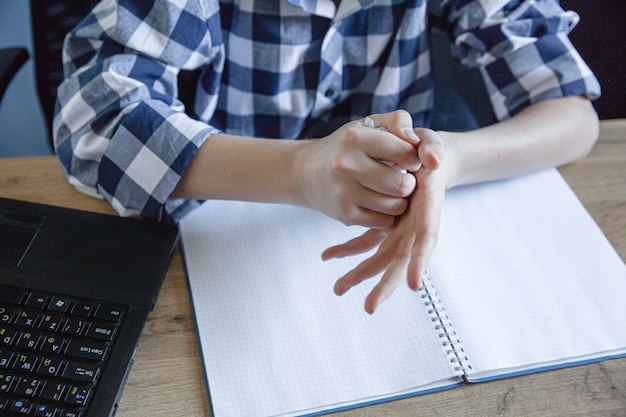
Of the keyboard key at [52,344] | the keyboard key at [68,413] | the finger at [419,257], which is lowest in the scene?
the keyboard key at [68,413]

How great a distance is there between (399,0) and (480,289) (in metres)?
0.36

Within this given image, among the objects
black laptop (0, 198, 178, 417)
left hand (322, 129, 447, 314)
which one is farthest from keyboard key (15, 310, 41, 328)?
left hand (322, 129, 447, 314)

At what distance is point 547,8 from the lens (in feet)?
2.65

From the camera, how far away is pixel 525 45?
0.79 meters

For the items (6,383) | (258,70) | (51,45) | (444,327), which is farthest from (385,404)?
(51,45)

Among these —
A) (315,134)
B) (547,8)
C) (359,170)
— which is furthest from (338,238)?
(547,8)

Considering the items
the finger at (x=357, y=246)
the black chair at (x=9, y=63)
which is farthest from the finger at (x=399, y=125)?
the black chair at (x=9, y=63)

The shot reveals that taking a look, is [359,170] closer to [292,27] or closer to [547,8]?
[292,27]

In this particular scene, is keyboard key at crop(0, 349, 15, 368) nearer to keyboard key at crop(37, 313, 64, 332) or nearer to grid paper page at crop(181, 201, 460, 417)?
keyboard key at crop(37, 313, 64, 332)

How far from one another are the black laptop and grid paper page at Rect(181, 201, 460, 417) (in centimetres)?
6

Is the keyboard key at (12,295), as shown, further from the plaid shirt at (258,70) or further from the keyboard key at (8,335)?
the plaid shirt at (258,70)

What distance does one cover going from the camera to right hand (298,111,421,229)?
604mm

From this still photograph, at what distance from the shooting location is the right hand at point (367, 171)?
23.8 inches

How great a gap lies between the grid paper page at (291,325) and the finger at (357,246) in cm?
3
